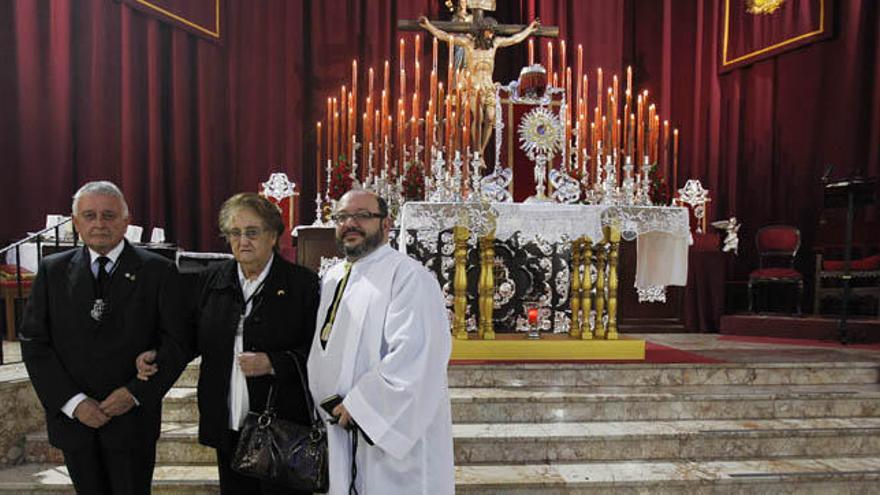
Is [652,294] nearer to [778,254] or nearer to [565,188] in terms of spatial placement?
[778,254]

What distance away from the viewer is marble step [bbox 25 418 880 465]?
3.32m

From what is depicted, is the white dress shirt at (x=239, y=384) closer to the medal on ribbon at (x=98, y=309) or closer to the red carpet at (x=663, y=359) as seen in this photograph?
the medal on ribbon at (x=98, y=309)

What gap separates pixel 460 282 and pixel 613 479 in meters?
1.66

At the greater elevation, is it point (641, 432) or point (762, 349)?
point (762, 349)

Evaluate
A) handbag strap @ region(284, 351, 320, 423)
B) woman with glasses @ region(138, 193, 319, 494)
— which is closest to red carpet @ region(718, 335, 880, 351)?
handbag strap @ region(284, 351, 320, 423)

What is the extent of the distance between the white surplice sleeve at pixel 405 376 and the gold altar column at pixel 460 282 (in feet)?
6.85

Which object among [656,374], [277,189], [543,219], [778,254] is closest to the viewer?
[656,374]

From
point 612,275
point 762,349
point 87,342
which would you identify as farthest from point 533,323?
point 87,342

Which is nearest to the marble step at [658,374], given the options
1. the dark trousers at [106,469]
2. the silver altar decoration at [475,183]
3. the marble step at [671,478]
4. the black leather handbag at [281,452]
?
the marble step at [671,478]

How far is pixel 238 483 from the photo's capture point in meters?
2.22

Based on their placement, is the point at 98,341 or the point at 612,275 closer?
the point at 98,341

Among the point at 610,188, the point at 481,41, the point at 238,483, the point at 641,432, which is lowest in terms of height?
the point at 641,432

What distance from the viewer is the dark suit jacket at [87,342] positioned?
2129 mm

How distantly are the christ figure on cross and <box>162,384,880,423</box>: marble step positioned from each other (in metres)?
2.60
